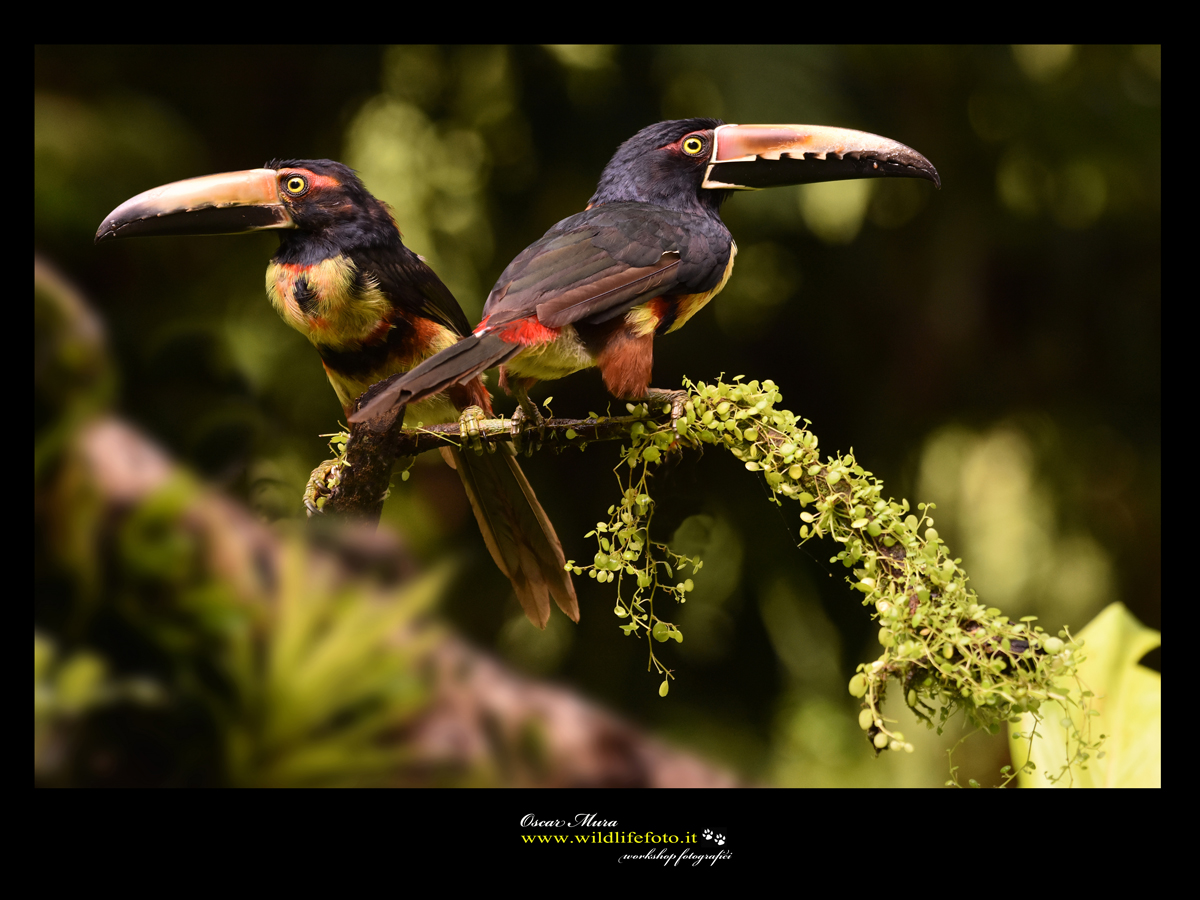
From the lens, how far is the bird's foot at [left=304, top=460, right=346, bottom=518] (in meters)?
1.71

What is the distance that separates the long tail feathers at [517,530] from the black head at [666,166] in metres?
0.56

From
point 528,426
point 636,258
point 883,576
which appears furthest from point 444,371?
point 883,576

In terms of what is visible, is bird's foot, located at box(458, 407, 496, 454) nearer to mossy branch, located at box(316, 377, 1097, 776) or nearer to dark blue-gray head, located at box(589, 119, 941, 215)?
mossy branch, located at box(316, 377, 1097, 776)

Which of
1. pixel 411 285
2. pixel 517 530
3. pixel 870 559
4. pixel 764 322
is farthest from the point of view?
pixel 764 322

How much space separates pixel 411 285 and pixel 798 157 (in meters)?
0.77

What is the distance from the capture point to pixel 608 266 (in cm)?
152

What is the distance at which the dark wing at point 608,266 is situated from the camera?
147 centimetres

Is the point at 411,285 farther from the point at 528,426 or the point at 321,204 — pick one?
the point at 528,426

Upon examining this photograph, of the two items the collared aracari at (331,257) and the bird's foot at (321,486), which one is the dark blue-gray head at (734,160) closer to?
the collared aracari at (331,257)

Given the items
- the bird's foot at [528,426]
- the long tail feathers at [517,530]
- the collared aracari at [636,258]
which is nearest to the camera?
the collared aracari at [636,258]

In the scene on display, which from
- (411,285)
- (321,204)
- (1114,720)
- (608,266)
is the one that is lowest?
(1114,720)

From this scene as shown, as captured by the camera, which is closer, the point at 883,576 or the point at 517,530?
the point at 883,576

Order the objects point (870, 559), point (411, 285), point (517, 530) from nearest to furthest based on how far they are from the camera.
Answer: point (870, 559), point (411, 285), point (517, 530)

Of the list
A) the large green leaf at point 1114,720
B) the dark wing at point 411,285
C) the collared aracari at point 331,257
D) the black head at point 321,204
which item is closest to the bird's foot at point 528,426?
the collared aracari at point 331,257
